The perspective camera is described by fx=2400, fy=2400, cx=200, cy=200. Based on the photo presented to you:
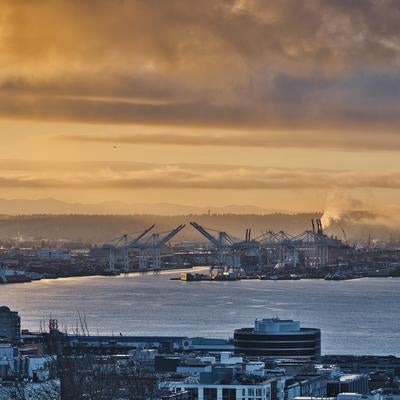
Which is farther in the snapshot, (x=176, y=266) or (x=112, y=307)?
(x=176, y=266)

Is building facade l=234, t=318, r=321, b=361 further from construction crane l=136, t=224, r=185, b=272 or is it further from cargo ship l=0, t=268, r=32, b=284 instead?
construction crane l=136, t=224, r=185, b=272

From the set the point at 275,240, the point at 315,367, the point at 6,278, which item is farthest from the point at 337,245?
the point at 315,367

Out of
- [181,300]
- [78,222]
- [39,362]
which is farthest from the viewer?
[78,222]

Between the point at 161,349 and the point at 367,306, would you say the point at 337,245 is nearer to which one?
the point at 367,306

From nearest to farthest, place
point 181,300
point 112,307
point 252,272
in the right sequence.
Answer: point 112,307 < point 181,300 < point 252,272

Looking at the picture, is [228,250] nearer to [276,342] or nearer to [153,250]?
[153,250]

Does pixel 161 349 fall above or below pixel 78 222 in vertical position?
below

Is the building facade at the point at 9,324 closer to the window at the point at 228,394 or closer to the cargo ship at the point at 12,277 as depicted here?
the window at the point at 228,394

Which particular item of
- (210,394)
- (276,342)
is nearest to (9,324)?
(276,342)
